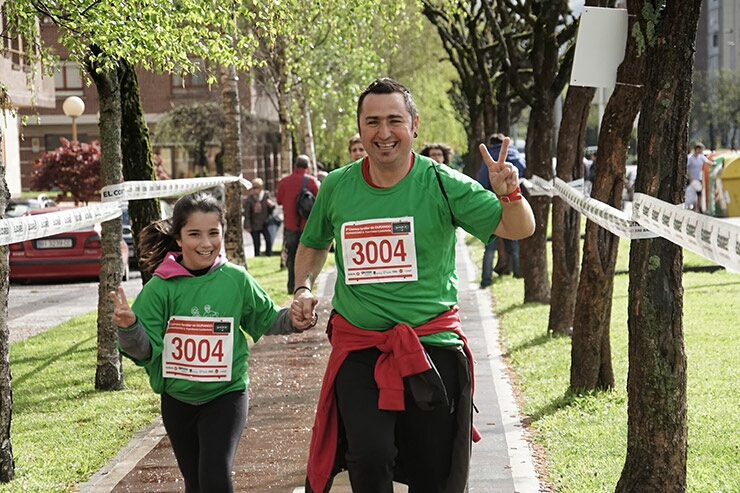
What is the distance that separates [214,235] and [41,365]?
7548 mm

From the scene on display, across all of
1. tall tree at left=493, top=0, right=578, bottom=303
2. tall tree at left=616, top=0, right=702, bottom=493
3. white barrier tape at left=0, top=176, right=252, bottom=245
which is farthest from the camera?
tall tree at left=493, top=0, right=578, bottom=303

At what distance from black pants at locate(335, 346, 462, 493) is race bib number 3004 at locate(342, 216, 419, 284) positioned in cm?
30

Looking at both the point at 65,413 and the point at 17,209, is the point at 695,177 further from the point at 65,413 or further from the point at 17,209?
the point at 65,413

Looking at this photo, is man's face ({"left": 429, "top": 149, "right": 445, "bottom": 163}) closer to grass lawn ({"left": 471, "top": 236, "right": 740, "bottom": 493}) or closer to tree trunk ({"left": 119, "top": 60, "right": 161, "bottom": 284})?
grass lawn ({"left": 471, "top": 236, "right": 740, "bottom": 493})

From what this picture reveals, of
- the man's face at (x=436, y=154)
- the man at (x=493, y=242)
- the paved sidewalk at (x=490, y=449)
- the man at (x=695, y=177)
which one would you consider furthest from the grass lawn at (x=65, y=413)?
the man at (x=695, y=177)

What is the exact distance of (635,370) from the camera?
6020 mm

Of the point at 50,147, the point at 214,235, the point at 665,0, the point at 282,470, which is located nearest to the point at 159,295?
the point at 214,235

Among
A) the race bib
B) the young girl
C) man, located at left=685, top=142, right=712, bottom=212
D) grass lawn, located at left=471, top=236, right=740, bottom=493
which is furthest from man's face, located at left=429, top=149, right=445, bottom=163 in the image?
man, located at left=685, top=142, right=712, bottom=212

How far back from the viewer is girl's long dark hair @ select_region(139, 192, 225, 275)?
560 centimetres

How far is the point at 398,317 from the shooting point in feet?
16.4

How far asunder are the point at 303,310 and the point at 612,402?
4.35 m

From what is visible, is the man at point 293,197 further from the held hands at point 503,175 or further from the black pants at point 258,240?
the held hands at point 503,175

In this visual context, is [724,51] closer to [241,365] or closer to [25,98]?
[25,98]

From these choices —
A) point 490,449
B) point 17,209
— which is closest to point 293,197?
point 490,449
